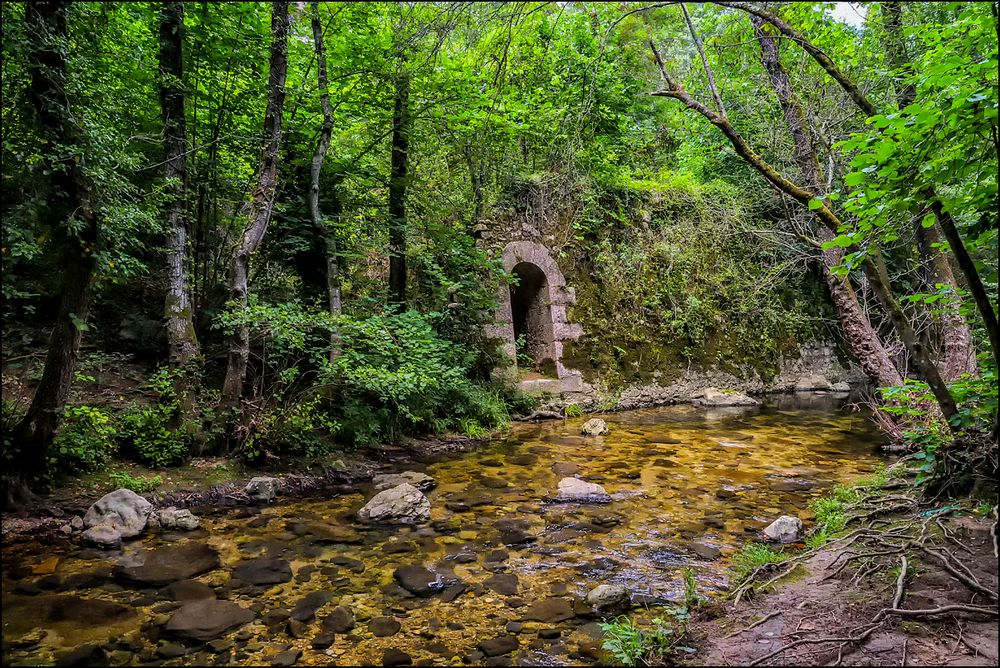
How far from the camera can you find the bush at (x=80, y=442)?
4543 millimetres

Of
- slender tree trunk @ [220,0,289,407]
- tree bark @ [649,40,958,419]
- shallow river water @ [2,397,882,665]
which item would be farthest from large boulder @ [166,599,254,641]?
tree bark @ [649,40,958,419]

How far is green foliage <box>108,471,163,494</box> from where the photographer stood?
4.75 m

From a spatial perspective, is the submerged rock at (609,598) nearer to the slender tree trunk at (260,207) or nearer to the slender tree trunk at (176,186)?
the slender tree trunk at (260,207)

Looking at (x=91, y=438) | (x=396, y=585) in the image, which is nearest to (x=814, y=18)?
(x=396, y=585)

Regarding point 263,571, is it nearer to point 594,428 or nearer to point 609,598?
point 609,598

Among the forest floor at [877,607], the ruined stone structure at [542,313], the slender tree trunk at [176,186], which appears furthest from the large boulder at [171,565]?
→ the ruined stone structure at [542,313]

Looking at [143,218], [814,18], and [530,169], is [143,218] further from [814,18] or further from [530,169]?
[530,169]

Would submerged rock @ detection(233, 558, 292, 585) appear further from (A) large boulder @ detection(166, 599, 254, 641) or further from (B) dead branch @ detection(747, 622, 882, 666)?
(B) dead branch @ detection(747, 622, 882, 666)

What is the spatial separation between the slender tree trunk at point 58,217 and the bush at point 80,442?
15 centimetres

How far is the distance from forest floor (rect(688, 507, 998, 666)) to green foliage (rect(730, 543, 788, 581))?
0.13 m

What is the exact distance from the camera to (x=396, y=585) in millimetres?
3586

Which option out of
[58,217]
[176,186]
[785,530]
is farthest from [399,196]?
[785,530]

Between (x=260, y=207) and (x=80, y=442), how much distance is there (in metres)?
2.96

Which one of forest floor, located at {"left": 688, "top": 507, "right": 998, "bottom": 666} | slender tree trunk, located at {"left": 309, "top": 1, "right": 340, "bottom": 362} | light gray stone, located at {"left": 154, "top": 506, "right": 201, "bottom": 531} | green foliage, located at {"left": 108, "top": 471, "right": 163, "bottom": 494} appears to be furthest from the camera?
slender tree trunk, located at {"left": 309, "top": 1, "right": 340, "bottom": 362}
